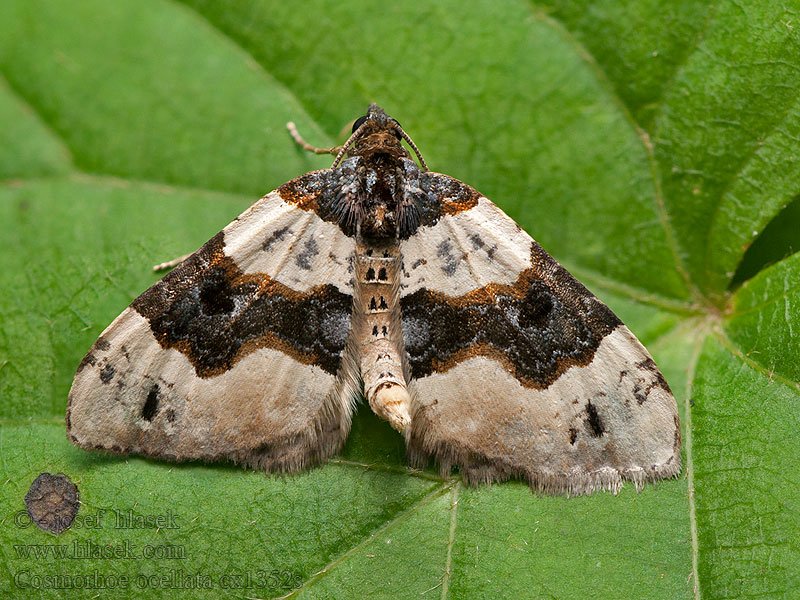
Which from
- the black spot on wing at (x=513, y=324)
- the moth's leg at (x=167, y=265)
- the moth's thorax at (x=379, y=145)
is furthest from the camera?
the moth's leg at (x=167, y=265)

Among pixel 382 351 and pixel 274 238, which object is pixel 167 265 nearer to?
pixel 274 238

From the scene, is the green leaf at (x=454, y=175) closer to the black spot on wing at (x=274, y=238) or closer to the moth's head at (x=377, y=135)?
the moth's head at (x=377, y=135)

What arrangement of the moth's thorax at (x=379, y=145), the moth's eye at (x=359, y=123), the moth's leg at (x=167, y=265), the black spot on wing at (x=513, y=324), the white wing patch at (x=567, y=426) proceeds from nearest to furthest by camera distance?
the white wing patch at (x=567, y=426)
the black spot on wing at (x=513, y=324)
the moth's thorax at (x=379, y=145)
the moth's eye at (x=359, y=123)
the moth's leg at (x=167, y=265)

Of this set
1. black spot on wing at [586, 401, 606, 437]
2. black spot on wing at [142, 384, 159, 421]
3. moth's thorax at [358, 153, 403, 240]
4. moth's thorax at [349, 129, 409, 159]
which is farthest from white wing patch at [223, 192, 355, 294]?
black spot on wing at [586, 401, 606, 437]

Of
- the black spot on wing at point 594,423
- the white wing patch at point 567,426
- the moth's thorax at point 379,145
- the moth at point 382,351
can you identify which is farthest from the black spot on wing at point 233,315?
the black spot on wing at point 594,423

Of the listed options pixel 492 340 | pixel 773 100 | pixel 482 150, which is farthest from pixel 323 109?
pixel 773 100

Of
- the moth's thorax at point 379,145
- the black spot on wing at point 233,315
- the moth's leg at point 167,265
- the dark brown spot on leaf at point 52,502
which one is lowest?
the dark brown spot on leaf at point 52,502
